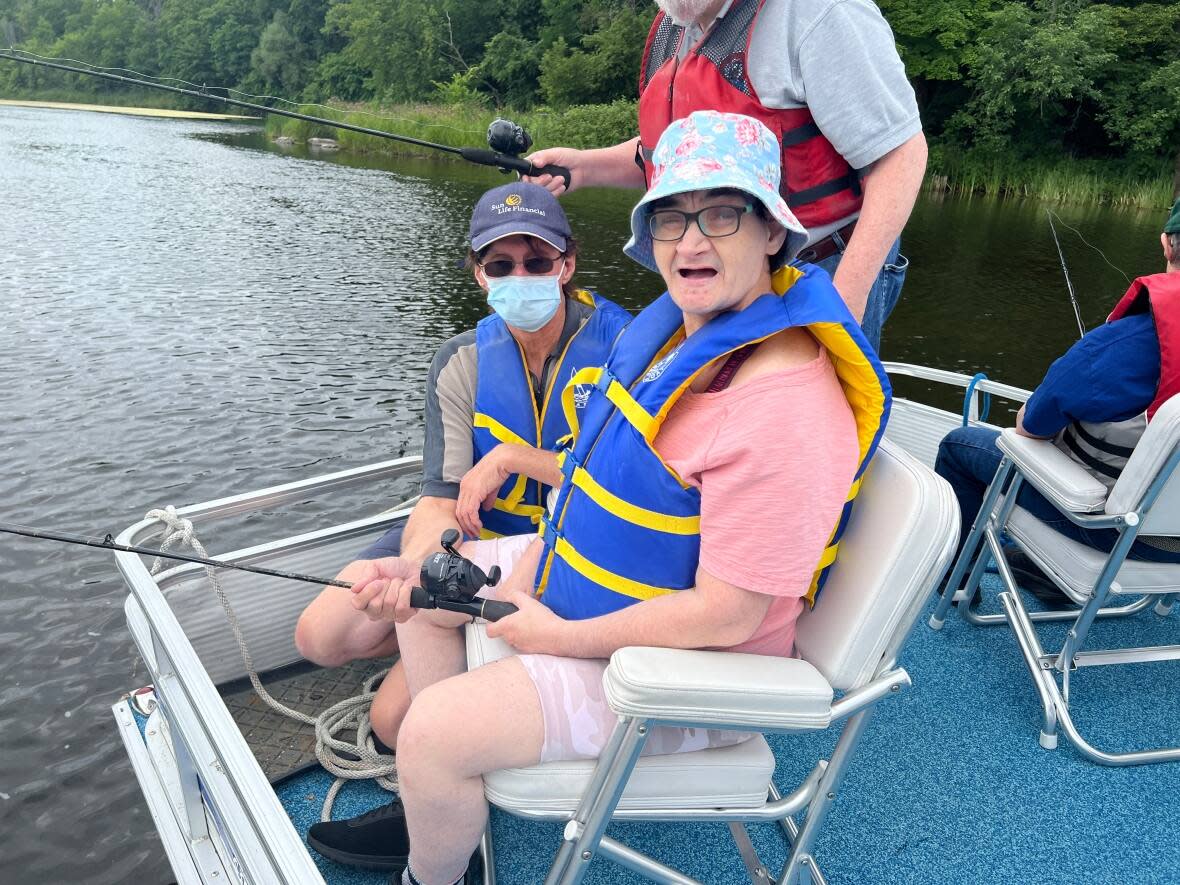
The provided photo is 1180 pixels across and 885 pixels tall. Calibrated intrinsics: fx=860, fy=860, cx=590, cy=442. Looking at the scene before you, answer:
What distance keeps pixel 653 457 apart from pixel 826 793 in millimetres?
722

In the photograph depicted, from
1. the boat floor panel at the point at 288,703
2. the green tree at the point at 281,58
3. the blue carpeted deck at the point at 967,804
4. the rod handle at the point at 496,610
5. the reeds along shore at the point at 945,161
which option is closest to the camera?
the rod handle at the point at 496,610

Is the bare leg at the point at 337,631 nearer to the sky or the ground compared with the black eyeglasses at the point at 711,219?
nearer to the ground

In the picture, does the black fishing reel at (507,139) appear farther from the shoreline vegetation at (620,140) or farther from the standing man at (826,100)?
the shoreline vegetation at (620,140)

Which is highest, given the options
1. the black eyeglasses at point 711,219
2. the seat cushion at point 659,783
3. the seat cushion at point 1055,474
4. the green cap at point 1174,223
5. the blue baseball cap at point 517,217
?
the green cap at point 1174,223

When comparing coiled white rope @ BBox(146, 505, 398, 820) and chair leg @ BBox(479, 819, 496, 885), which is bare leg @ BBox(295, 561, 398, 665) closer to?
coiled white rope @ BBox(146, 505, 398, 820)

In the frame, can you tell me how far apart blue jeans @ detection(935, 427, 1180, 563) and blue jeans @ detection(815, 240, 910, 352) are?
640 millimetres

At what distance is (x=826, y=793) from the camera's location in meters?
1.62

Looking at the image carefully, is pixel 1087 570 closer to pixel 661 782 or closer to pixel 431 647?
pixel 661 782

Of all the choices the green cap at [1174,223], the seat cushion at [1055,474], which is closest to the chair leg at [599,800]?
the seat cushion at [1055,474]

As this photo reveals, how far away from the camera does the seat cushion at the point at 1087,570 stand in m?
2.36

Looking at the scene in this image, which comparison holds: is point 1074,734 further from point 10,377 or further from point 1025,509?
point 10,377

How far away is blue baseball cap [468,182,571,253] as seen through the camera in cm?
223

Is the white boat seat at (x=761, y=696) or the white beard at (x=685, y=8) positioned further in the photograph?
the white beard at (x=685, y=8)

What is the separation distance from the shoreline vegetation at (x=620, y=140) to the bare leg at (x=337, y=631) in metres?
17.6
